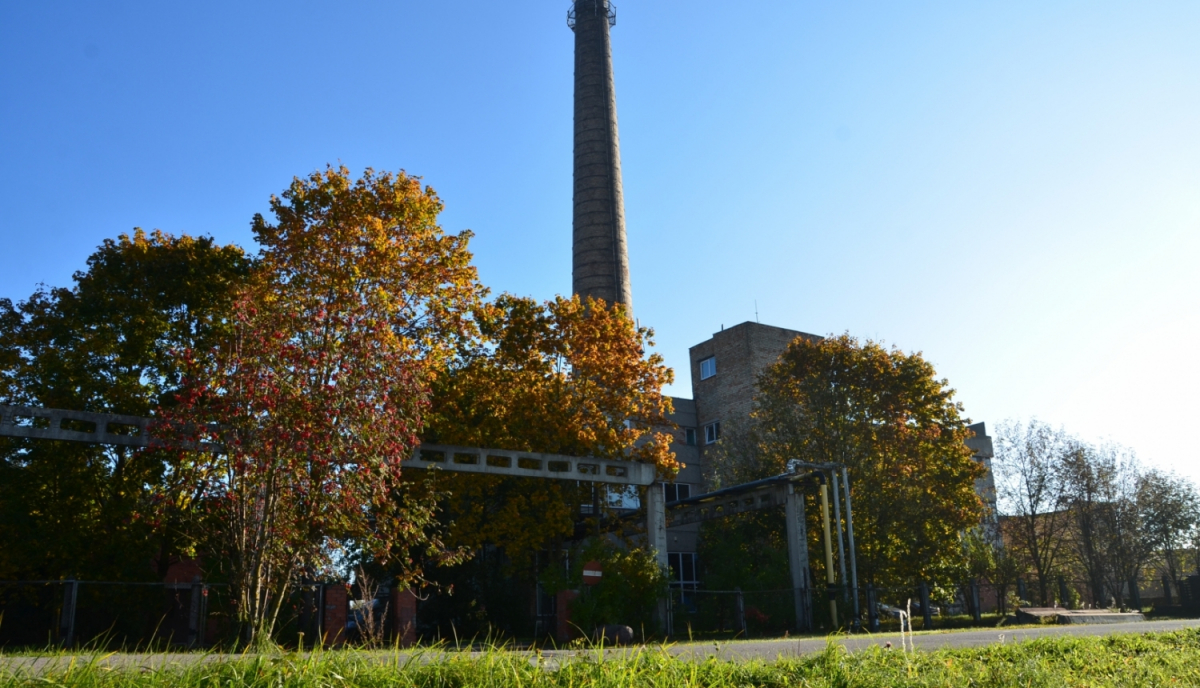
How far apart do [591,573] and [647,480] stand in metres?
3.39

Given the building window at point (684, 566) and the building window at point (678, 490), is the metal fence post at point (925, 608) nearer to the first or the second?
the building window at point (684, 566)

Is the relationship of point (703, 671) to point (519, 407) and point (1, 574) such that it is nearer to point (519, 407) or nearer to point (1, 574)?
point (519, 407)

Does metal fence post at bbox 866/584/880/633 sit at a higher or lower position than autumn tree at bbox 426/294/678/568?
lower

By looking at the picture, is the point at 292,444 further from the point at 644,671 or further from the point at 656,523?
the point at 656,523

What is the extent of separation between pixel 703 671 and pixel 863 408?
79.0 ft

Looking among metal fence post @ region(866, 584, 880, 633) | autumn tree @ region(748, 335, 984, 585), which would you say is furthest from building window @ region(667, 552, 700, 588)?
metal fence post @ region(866, 584, 880, 633)

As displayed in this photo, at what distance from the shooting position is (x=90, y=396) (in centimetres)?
2127

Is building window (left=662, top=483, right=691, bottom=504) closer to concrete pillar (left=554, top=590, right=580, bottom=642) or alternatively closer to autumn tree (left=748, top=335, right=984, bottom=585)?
autumn tree (left=748, top=335, right=984, bottom=585)

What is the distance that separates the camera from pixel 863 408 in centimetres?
3044

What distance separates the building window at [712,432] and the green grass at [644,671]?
3235 cm

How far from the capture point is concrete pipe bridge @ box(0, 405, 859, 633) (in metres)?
16.7

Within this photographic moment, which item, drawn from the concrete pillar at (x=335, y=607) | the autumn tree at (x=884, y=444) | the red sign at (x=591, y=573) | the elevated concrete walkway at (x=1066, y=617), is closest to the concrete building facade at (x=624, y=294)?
the autumn tree at (x=884, y=444)

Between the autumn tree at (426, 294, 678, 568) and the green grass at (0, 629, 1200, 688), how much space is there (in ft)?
49.5

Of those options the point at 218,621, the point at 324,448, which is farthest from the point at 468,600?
the point at 324,448
